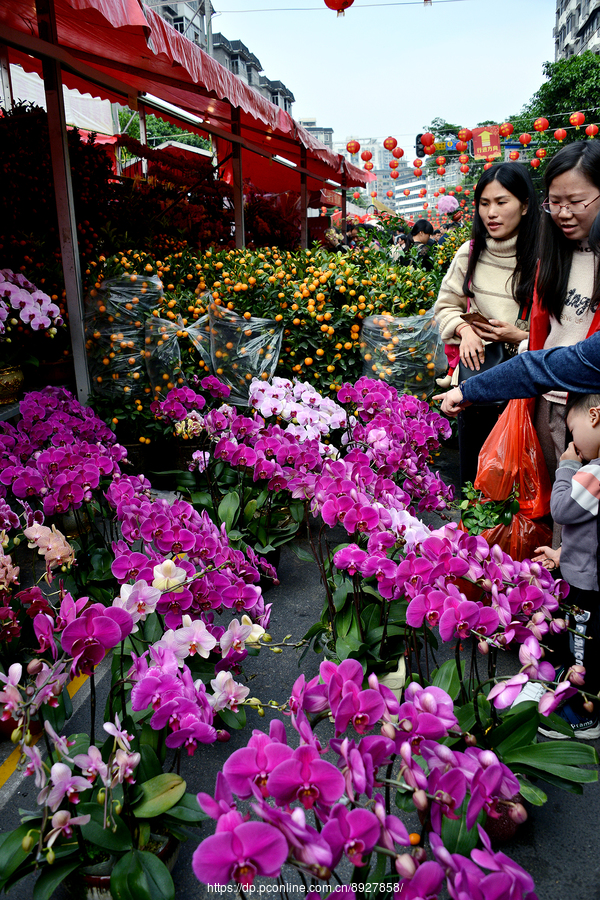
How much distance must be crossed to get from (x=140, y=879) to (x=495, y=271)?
2385 mm

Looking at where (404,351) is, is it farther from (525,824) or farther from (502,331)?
(525,824)

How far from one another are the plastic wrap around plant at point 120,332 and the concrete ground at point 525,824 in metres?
2.26

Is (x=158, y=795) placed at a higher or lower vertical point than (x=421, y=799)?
lower

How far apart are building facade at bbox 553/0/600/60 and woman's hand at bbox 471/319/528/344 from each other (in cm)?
4426

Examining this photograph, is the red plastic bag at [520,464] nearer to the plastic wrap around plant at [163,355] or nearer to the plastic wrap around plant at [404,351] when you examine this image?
the plastic wrap around plant at [404,351]

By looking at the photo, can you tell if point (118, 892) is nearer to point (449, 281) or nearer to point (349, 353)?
point (449, 281)

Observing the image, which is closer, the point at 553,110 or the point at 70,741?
the point at 70,741

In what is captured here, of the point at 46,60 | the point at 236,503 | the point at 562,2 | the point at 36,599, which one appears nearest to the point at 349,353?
the point at 236,503

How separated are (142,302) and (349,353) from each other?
1.45 meters

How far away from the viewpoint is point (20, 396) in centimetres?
351

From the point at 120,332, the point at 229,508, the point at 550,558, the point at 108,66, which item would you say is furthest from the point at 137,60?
the point at 550,558

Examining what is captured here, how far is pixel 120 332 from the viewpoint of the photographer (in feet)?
12.9

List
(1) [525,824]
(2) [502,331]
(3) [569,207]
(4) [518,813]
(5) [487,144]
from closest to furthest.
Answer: (4) [518,813], (1) [525,824], (3) [569,207], (2) [502,331], (5) [487,144]

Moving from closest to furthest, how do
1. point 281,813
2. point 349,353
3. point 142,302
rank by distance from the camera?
point 281,813 → point 142,302 → point 349,353
